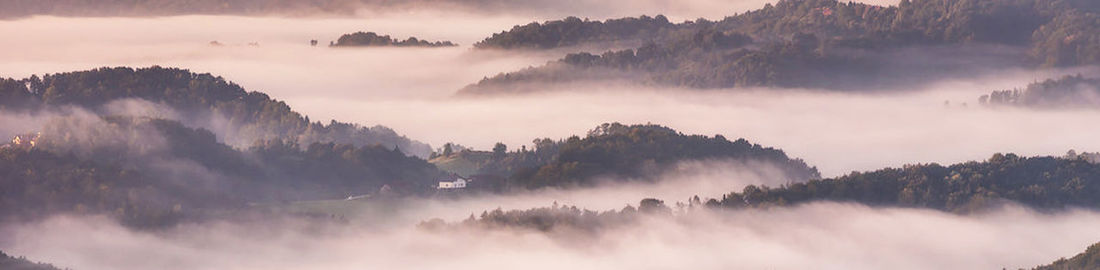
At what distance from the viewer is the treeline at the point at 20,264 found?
6009 cm

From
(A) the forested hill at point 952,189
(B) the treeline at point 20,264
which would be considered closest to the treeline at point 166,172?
(B) the treeline at point 20,264

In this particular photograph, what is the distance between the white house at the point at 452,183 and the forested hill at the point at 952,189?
427 inches

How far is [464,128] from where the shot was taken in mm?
131500

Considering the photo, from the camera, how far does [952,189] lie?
83.2 meters

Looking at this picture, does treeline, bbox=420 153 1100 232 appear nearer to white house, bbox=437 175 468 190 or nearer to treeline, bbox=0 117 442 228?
treeline, bbox=0 117 442 228

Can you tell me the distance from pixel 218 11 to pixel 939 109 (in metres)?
47.5

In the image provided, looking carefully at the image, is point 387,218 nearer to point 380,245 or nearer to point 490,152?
point 380,245

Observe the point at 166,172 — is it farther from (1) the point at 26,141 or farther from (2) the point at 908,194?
(2) the point at 908,194

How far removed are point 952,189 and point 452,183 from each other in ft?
55.2

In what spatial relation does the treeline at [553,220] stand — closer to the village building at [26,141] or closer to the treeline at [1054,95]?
the village building at [26,141]

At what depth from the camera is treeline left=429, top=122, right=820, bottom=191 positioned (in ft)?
309

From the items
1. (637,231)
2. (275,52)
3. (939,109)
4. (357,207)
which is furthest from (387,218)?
(275,52)

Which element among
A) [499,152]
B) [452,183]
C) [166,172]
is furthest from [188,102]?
[166,172]

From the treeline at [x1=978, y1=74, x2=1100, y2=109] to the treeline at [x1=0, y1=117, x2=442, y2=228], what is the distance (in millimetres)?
47126
